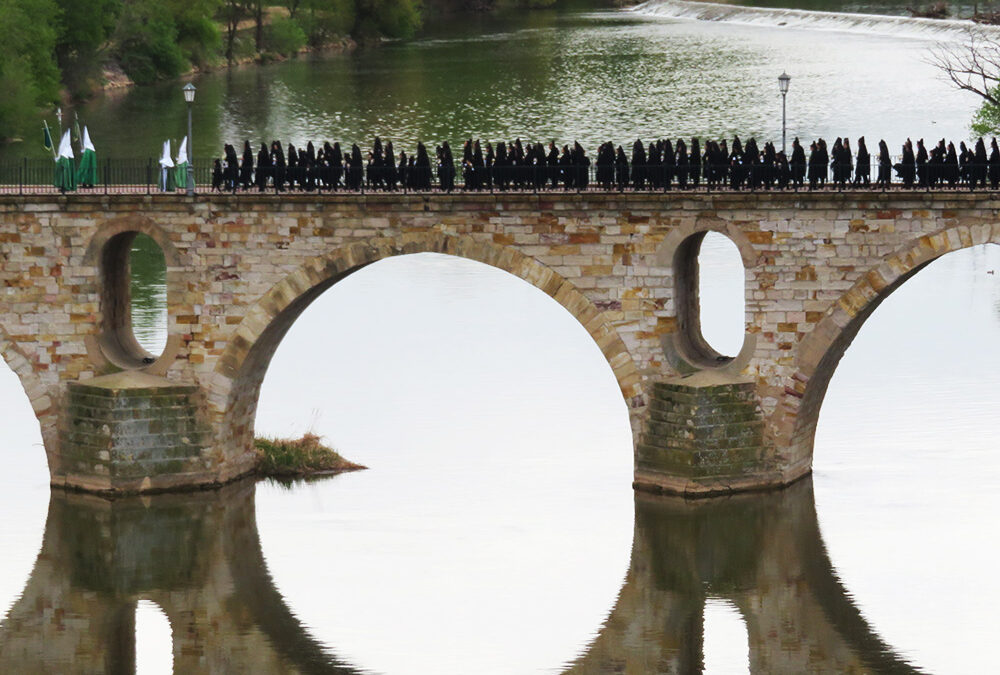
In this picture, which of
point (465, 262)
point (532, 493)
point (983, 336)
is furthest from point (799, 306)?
point (465, 262)

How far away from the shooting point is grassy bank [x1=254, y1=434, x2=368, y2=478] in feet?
157

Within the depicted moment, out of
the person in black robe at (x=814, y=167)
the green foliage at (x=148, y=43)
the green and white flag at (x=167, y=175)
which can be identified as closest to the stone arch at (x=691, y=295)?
the person in black robe at (x=814, y=167)

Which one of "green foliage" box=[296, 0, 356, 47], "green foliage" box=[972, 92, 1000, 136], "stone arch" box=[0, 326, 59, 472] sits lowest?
"stone arch" box=[0, 326, 59, 472]

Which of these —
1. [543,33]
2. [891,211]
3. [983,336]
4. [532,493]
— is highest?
[543,33]

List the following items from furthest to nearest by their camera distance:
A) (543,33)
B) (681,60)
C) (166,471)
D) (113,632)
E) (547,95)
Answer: (543,33), (681,60), (547,95), (166,471), (113,632)

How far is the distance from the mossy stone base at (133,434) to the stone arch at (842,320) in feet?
40.5

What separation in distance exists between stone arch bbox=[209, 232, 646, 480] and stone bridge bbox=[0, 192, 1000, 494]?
0.05 metres

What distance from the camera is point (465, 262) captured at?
250 feet

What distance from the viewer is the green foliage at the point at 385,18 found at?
371 feet

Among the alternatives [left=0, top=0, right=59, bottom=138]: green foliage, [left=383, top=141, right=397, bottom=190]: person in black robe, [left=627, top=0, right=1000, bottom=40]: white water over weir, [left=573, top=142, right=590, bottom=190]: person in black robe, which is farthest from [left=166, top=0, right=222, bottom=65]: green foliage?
[left=573, top=142, right=590, bottom=190]: person in black robe

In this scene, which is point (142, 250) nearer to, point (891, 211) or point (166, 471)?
point (166, 471)

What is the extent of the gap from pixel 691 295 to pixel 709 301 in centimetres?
2186

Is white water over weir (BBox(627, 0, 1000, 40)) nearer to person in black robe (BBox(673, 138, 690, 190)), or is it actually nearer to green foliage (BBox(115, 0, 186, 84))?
green foliage (BBox(115, 0, 186, 84))

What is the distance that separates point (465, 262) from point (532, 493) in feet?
100
